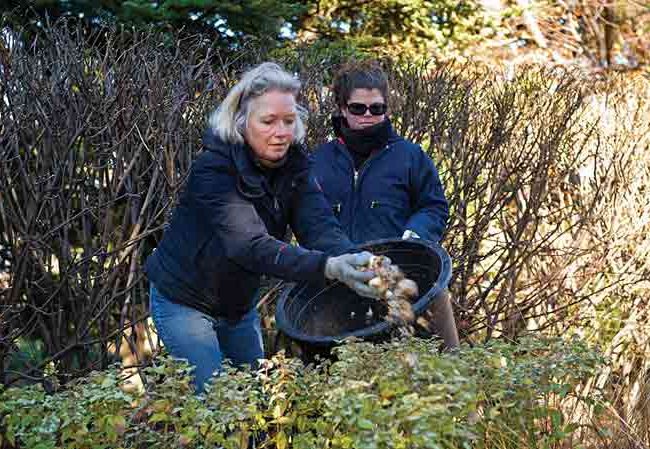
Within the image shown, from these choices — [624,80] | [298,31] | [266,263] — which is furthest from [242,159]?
[298,31]

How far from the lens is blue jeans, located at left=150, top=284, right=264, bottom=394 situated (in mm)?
3369

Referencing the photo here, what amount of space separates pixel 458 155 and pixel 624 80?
8.16 ft

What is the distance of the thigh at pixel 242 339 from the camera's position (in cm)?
356

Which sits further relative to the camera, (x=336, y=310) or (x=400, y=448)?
(x=336, y=310)

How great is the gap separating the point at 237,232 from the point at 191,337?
0.44 m

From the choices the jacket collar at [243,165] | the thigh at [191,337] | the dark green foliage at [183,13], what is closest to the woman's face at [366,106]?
the jacket collar at [243,165]

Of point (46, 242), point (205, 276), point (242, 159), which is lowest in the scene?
point (46, 242)

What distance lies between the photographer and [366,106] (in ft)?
13.3

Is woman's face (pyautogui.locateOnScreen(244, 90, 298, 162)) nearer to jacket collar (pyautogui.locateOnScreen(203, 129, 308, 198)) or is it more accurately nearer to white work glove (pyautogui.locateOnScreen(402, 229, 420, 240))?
jacket collar (pyautogui.locateOnScreen(203, 129, 308, 198))

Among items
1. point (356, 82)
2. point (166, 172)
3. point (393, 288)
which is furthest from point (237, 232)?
point (166, 172)

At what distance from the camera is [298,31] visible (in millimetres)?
11078

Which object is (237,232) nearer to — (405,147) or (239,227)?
(239,227)

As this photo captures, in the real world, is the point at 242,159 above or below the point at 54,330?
above

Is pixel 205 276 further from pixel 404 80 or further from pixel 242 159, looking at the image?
pixel 404 80
